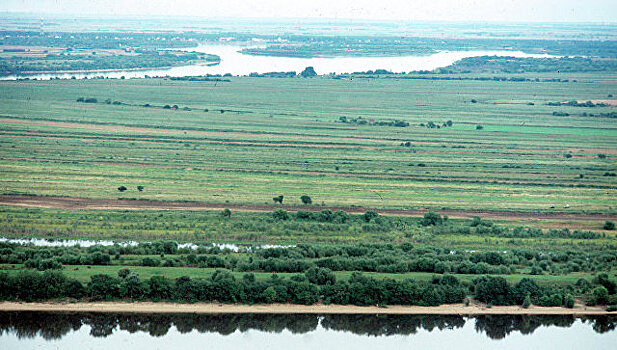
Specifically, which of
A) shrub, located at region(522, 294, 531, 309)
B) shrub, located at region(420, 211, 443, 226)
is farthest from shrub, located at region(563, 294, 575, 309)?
shrub, located at region(420, 211, 443, 226)

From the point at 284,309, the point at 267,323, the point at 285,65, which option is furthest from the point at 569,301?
the point at 285,65

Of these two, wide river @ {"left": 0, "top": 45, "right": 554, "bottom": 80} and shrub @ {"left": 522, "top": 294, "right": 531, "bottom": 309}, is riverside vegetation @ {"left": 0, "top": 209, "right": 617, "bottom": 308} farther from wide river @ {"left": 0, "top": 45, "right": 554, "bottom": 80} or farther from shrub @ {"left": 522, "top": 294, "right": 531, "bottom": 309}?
wide river @ {"left": 0, "top": 45, "right": 554, "bottom": 80}

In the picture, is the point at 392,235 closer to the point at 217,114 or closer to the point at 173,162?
the point at 173,162

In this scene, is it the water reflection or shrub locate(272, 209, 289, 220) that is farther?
shrub locate(272, 209, 289, 220)

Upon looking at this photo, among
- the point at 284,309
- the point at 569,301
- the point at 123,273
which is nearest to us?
the point at 284,309

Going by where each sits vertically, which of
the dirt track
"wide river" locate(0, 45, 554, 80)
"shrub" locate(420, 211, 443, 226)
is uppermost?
"shrub" locate(420, 211, 443, 226)

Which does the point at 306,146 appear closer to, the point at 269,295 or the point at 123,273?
the point at 123,273

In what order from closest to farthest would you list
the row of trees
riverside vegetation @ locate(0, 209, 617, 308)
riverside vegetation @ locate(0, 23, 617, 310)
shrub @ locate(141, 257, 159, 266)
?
the row of trees < riverside vegetation @ locate(0, 209, 617, 308) < riverside vegetation @ locate(0, 23, 617, 310) < shrub @ locate(141, 257, 159, 266)
